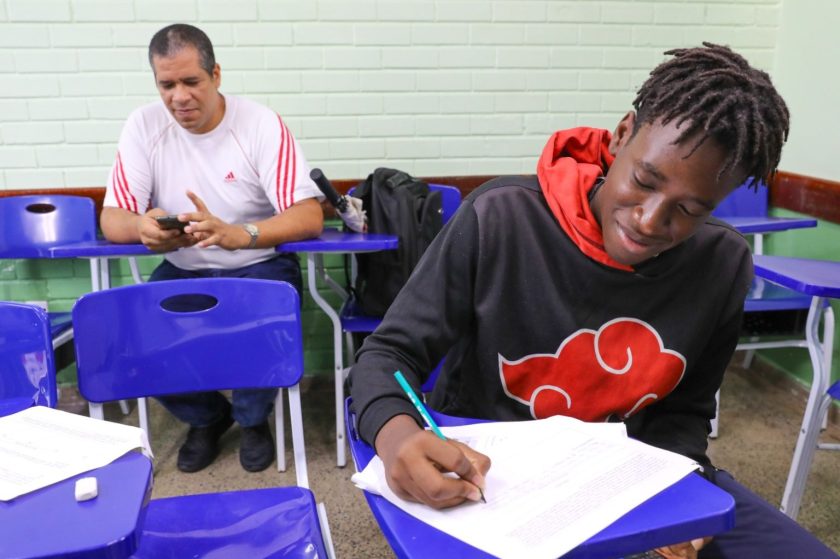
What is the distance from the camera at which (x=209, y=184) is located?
2.41m

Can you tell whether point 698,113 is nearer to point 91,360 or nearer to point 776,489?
point 91,360

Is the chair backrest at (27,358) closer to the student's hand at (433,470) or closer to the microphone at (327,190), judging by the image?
the student's hand at (433,470)

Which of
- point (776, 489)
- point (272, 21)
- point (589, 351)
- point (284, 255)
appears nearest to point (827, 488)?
point (776, 489)

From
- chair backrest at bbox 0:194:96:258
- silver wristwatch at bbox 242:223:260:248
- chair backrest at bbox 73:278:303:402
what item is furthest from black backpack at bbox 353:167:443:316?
chair backrest at bbox 0:194:96:258

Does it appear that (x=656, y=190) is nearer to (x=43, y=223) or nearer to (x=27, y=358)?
(x=27, y=358)

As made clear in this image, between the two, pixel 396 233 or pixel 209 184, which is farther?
pixel 209 184

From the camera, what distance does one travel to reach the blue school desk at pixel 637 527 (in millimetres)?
586

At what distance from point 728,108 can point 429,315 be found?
465mm

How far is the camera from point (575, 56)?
2904mm

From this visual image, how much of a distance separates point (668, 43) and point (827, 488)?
1.93m

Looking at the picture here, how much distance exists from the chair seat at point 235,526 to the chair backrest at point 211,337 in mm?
207

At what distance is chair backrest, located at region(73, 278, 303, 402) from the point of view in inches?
48.3

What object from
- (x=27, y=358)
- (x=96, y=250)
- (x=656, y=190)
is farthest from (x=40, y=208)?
(x=656, y=190)

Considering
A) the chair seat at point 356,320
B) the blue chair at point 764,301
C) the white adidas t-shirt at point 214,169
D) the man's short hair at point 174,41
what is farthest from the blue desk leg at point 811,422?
the man's short hair at point 174,41
